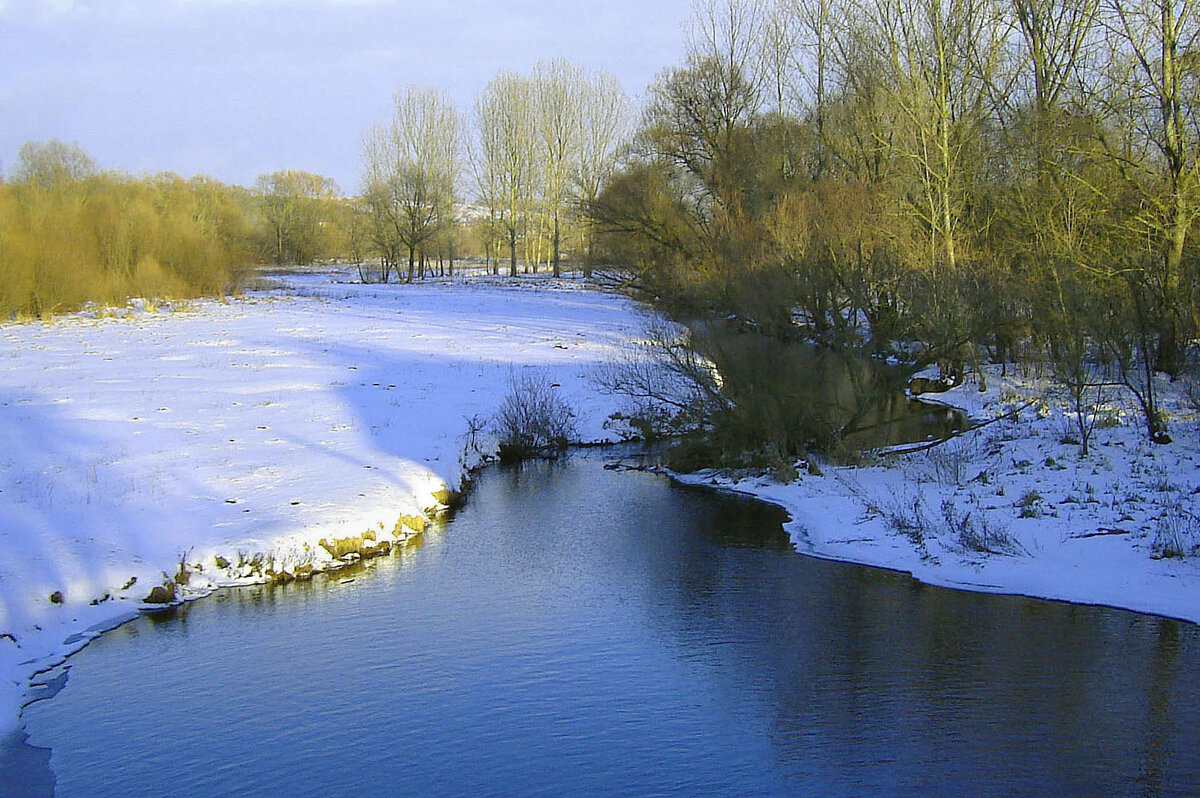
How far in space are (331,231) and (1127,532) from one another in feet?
276

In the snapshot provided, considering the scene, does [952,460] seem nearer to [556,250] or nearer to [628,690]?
[628,690]

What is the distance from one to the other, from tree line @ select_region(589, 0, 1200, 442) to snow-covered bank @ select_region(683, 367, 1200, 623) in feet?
3.53

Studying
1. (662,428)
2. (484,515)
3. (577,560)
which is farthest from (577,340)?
(577,560)

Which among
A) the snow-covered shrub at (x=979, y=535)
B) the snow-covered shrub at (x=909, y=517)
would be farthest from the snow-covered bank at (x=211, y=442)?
the snow-covered shrub at (x=979, y=535)

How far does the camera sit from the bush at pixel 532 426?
1920 cm

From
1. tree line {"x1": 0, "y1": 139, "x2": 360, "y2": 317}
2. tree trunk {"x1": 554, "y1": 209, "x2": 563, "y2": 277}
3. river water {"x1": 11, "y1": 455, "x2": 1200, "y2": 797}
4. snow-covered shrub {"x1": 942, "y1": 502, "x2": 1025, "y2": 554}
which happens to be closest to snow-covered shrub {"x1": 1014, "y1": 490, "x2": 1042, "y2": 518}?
snow-covered shrub {"x1": 942, "y1": 502, "x2": 1025, "y2": 554}

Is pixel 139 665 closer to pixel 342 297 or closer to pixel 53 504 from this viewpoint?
pixel 53 504

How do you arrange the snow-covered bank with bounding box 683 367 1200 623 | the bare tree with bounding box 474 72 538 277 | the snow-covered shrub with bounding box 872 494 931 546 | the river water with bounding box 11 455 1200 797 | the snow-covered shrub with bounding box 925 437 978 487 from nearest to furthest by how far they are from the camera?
1. the river water with bounding box 11 455 1200 797
2. the snow-covered bank with bounding box 683 367 1200 623
3. the snow-covered shrub with bounding box 872 494 931 546
4. the snow-covered shrub with bounding box 925 437 978 487
5. the bare tree with bounding box 474 72 538 277

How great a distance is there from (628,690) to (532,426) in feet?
36.9

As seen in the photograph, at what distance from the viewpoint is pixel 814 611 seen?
403 inches

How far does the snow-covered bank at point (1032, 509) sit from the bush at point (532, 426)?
11.7 ft

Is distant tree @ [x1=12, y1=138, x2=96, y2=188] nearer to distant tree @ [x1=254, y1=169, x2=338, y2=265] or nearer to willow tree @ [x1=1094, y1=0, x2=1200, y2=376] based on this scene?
distant tree @ [x1=254, y1=169, x2=338, y2=265]

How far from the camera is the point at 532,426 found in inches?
766

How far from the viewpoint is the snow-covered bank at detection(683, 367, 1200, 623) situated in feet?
35.1
